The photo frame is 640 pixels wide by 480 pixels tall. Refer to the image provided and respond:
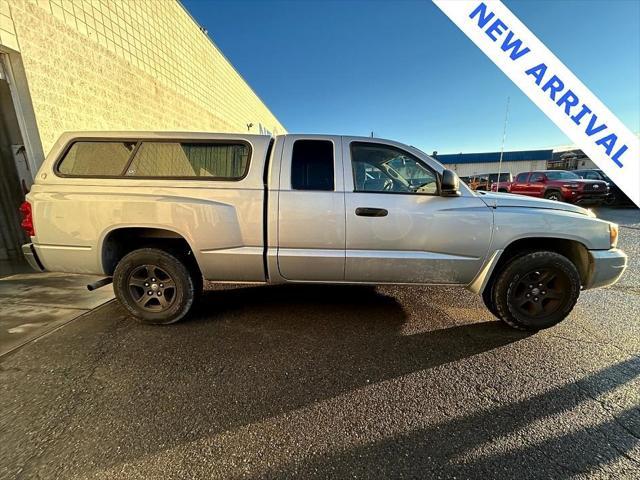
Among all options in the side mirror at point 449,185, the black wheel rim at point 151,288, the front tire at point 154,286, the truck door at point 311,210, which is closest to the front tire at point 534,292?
the side mirror at point 449,185

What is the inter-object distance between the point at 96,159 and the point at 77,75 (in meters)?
3.93

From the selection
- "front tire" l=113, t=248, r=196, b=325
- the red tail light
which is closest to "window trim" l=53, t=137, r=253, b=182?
the red tail light

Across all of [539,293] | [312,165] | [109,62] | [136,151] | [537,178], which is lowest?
[539,293]

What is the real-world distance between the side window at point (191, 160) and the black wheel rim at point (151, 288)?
108 centimetres

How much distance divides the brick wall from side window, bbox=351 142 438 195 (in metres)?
5.50

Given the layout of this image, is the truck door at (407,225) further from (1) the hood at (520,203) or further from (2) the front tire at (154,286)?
(2) the front tire at (154,286)

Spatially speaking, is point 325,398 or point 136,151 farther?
point 136,151

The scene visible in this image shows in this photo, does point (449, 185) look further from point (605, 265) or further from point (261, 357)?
point (261, 357)

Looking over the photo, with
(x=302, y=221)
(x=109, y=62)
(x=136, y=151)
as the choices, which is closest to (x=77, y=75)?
(x=109, y=62)

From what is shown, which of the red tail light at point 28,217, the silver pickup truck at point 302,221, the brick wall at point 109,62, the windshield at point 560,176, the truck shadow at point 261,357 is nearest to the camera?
the truck shadow at point 261,357

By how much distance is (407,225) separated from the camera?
2898 millimetres

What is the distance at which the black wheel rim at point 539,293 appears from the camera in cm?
296

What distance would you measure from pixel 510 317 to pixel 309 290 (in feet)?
8.05

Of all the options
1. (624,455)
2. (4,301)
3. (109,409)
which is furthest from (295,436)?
(4,301)
